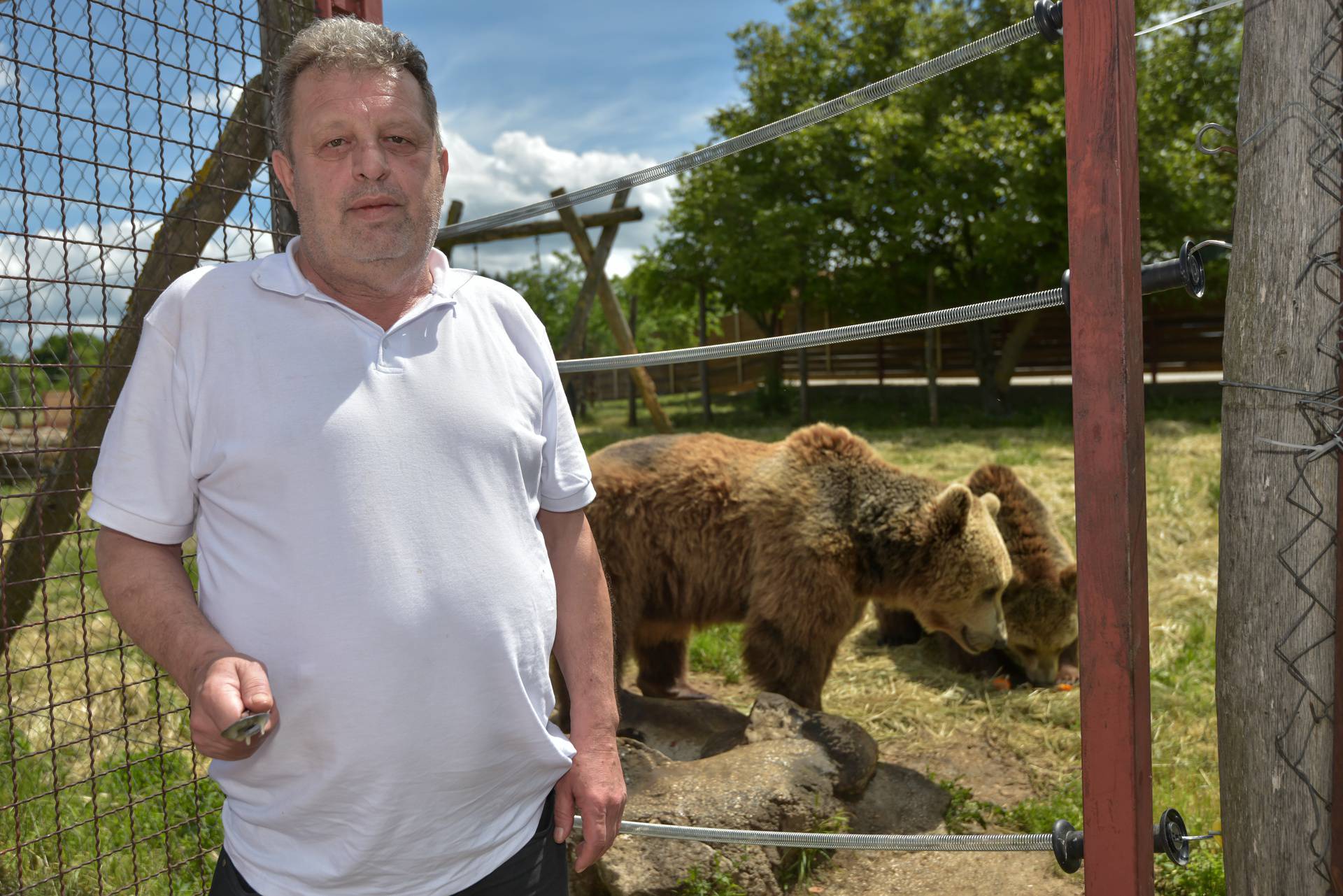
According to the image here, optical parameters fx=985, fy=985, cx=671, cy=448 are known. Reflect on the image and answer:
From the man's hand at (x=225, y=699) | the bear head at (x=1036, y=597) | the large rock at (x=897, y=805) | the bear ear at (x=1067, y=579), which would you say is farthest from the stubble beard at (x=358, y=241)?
the bear ear at (x=1067, y=579)

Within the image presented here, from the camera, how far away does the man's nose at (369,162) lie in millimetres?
1742

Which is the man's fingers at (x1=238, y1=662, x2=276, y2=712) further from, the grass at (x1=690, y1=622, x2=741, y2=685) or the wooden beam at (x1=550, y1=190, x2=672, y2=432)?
the wooden beam at (x1=550, y1=190, x2=672, y2=432)

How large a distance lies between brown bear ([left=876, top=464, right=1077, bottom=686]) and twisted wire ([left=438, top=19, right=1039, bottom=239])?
3735 millimetres

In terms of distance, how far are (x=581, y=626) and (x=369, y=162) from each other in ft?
3.16

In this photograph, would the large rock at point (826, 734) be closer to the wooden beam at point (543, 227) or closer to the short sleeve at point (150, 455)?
the short sleeve at point (150, 455)

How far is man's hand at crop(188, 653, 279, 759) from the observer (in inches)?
55.0

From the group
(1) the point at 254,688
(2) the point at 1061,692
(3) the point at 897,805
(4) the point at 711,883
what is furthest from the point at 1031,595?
(1) the point at 254,688

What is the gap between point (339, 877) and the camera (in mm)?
1571

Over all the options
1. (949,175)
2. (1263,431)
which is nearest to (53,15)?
(1263,431)

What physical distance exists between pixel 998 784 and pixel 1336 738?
8.89 ft

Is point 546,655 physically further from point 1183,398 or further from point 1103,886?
point 1183,398

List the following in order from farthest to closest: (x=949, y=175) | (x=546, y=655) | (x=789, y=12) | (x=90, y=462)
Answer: (x=789, y=12), (x=949, y=175), (x=90, y=462), (x=546, y=655)

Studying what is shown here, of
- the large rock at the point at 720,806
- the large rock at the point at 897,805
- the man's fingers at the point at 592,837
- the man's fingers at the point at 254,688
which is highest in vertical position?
the man's fingers at the point at 254,688

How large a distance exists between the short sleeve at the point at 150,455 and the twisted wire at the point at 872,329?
116cm
